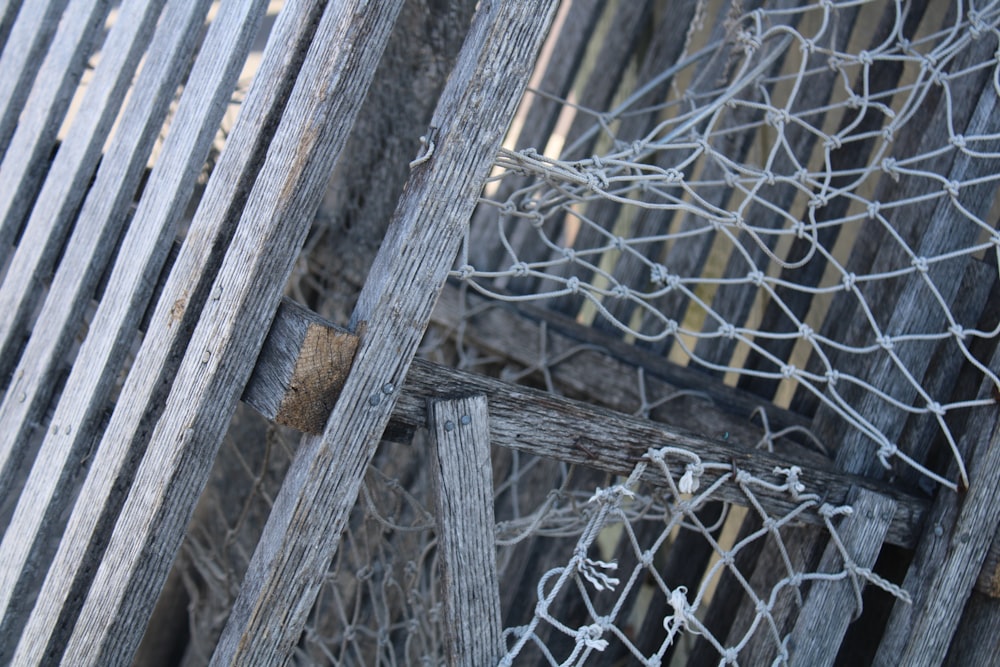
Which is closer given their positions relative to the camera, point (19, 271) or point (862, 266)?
point (19, 271)

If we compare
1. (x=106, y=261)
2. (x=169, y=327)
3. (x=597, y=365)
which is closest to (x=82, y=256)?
(x=106, y=261)

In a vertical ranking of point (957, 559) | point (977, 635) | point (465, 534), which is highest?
point (957, 559)

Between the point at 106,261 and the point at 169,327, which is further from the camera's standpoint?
the point at 106,261

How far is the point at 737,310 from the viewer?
232cm

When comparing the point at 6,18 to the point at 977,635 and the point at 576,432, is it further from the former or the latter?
the point at 977,635

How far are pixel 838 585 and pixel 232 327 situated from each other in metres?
1.16

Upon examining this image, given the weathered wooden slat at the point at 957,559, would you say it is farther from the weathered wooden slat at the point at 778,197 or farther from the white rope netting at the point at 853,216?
the weathered wooden slat at the point at 778,197

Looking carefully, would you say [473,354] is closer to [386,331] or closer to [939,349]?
[939,349]

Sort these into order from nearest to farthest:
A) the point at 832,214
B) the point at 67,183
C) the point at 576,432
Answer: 1. the point at 576,432
2. the point at 67,183
3. the point at 832,214

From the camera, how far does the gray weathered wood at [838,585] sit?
166cm

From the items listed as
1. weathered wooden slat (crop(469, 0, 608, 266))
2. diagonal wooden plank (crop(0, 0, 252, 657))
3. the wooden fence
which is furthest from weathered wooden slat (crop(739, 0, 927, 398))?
diagonal wooden plank (crop(0, 0, 252, 657))

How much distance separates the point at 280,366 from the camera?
1.23m

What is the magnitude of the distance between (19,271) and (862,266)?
1.63 m

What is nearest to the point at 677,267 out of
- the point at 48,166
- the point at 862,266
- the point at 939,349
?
the point at 862,266
